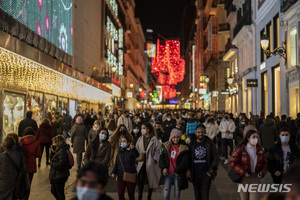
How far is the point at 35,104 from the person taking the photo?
20.4m

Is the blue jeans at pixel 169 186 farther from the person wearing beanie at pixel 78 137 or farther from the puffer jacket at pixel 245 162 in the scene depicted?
the person wearing beanie at pixel 78 137

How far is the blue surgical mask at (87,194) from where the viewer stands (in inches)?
115

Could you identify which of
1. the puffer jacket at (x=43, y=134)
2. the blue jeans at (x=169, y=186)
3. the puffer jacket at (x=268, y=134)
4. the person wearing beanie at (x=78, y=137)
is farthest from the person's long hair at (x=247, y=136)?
the puffer jacket at (x=43, y=134)

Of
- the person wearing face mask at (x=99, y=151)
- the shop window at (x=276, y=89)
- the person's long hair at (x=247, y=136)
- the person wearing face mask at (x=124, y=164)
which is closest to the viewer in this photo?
the person's long hair at (x=247, y=136)

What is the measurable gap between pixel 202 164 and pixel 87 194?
4.36 m

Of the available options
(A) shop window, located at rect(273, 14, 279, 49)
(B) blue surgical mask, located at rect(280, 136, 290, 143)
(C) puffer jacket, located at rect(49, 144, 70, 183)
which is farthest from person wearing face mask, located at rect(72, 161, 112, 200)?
(A) shop window, located at rect(273, 14, 279, 49)

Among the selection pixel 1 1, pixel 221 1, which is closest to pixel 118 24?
pixel 221 1

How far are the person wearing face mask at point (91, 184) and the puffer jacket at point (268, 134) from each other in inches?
422

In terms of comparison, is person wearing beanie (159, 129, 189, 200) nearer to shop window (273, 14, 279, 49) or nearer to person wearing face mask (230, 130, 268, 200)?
person wearing face mask (230, 130, 268, 200)

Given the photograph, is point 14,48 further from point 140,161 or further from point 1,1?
point 140,161

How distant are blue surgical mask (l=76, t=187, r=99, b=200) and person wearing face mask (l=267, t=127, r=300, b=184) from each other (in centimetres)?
472

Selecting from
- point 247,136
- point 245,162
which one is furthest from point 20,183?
point 247,136

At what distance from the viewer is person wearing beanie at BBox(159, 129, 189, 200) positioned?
7.21 m

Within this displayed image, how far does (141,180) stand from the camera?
8.47 m
